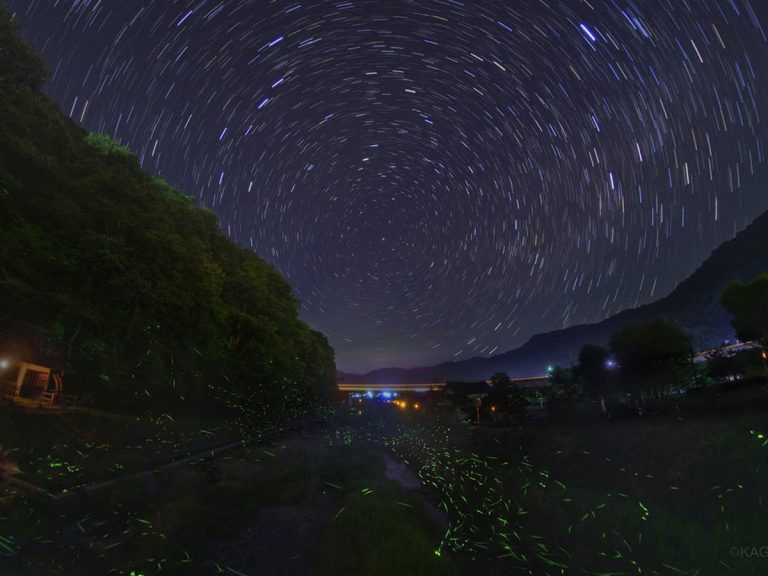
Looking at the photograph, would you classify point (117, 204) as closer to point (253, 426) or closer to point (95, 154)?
point (95, 154)

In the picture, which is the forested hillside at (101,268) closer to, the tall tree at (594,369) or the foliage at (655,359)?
the foliage at (655,359)

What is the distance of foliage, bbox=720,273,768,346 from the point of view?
42344mm

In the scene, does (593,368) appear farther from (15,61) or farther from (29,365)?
(15,61)

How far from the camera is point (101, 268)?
79.2ft

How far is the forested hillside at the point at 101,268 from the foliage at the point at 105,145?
0.10m

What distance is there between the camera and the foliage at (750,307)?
42.3m

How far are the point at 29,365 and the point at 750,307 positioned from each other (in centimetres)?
6781

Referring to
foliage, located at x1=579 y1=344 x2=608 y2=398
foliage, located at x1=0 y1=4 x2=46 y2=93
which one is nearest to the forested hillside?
foliage, located at x1=0 y1=4 x2=46 y2=93

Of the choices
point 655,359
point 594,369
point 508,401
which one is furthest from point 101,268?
point 508,401

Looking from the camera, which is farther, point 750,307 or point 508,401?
point 508,401

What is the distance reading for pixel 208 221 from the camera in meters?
50.3

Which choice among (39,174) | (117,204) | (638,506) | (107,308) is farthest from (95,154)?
(638,506)

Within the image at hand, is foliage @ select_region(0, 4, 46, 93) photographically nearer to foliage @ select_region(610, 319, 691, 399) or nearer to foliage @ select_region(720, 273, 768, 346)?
foliage @ select_region(610, 319, 691, 399)

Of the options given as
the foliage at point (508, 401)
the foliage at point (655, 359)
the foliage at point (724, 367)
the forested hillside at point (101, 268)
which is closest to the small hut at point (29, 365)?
the forested hillside at point (101, 268)
